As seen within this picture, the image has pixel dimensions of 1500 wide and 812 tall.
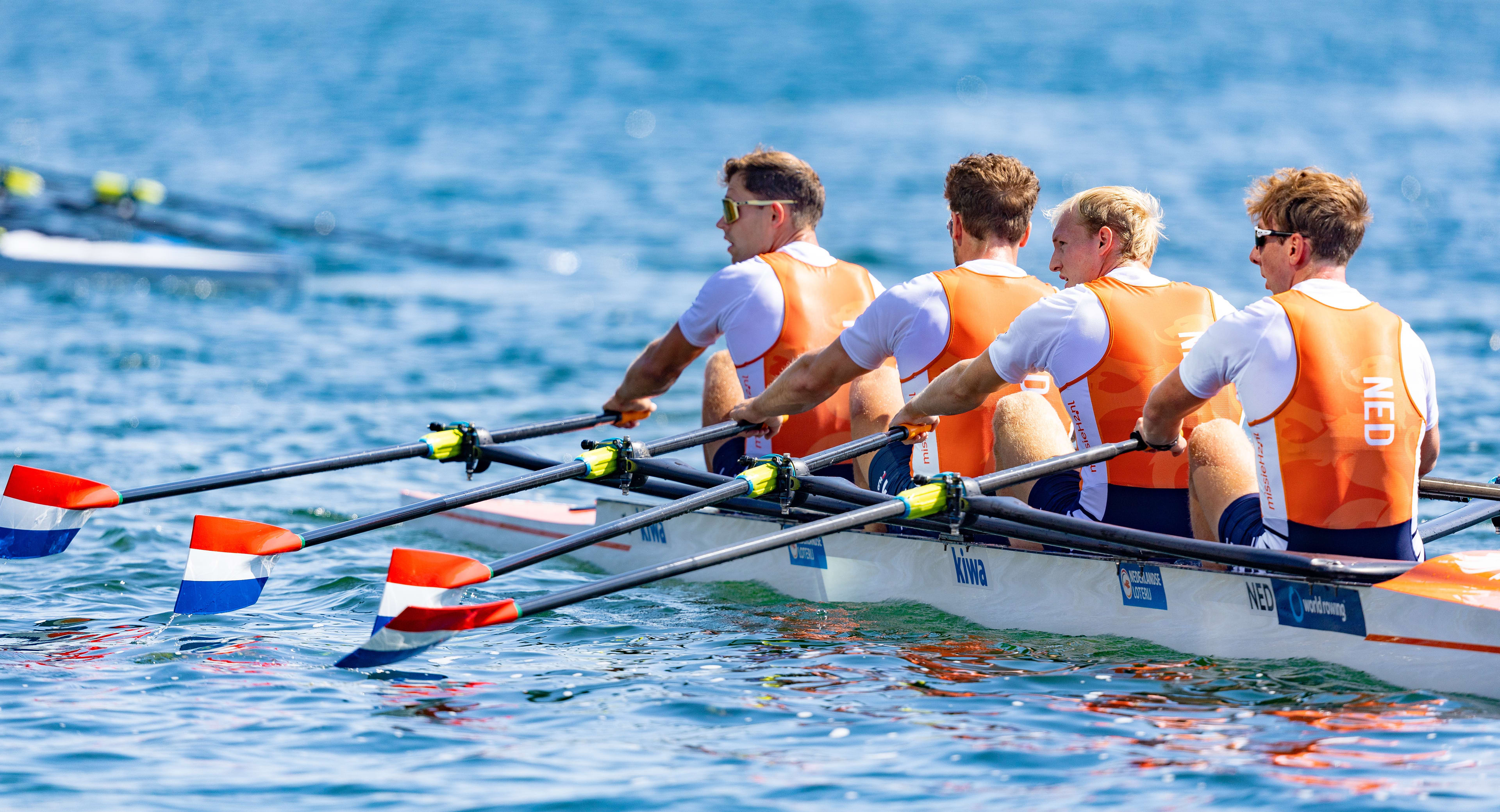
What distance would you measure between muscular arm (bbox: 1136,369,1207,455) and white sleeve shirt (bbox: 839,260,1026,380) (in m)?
0.90

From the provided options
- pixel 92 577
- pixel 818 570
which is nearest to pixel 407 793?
pixel 818 570

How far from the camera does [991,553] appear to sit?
5.57m

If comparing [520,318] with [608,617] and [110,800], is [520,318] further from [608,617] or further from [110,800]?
[110,800]

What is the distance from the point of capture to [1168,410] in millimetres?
4738

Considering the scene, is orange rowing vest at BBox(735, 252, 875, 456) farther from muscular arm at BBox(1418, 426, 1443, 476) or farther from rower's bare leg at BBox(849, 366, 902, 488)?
muscular arm at BBox(1418, 426, 1443, 476)

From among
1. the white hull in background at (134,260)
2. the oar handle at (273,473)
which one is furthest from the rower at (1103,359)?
the white hull in background at (134,260)

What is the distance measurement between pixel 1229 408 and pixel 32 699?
4040mm

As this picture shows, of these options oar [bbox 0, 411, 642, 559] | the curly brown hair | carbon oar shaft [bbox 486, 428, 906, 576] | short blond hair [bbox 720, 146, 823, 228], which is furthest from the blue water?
short blond hair [bbox 720, 146, 823, 228]

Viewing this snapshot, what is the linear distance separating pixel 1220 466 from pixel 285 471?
143 inches

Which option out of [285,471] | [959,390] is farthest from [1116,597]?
[285,471]

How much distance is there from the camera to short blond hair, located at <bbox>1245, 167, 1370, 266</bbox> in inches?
176

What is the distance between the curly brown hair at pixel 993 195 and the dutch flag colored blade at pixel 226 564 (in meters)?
2.71

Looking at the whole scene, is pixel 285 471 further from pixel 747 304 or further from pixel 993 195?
pixel 993 195

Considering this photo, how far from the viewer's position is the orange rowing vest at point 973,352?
18.2 feet
